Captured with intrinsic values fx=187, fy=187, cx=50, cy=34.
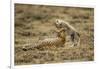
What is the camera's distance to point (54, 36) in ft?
6.55

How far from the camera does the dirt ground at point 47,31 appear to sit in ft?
6.19

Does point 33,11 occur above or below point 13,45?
above

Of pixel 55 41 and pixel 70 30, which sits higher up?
pixel 70 30

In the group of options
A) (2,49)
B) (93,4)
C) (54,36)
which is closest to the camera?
(2,49)

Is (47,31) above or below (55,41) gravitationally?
above

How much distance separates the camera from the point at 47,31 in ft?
6.46

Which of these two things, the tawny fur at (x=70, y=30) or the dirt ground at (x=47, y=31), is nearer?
the dirt ground at (x=47, y=31)

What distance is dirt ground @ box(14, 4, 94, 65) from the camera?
189 cm

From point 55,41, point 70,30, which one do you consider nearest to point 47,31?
point 55,41

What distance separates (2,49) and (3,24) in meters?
0.24

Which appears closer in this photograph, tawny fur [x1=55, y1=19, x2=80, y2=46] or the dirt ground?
the dirt ground

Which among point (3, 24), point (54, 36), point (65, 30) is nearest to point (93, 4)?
point (65, 30)

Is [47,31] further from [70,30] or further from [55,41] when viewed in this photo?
[70,30]
